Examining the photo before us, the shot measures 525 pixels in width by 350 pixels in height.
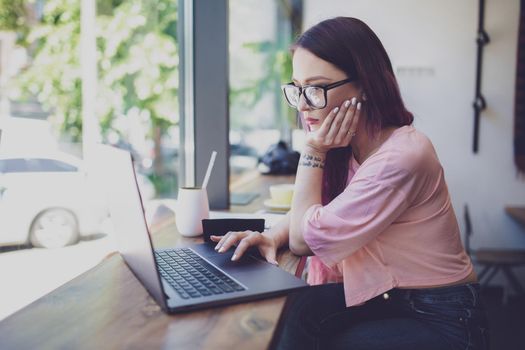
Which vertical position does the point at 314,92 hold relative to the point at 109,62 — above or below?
below

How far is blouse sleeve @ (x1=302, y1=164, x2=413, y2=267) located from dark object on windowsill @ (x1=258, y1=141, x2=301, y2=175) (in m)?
1.92

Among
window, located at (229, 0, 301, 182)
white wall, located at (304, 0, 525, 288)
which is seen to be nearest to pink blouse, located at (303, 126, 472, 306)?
window, located at (229, 0, 301, 182)

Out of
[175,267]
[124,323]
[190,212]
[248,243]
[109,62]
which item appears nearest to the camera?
[124,323]

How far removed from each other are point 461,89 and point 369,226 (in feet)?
9.31

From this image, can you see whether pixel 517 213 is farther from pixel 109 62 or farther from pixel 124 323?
pixel 124 323

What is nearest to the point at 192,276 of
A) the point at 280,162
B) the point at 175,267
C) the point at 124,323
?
the point at 175,267

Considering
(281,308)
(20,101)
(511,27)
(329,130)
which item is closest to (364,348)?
(281,308)

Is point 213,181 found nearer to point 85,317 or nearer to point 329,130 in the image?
point 329,130

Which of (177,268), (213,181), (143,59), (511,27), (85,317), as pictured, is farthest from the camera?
(511,27)

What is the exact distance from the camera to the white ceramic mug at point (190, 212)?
4.57 feet

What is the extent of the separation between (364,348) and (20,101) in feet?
3.02

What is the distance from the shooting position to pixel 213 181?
1.95m

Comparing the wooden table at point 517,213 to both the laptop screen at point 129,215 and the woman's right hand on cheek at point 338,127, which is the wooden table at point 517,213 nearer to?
the woman's right hand on cheek at point 338,127

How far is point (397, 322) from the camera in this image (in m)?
1.13
